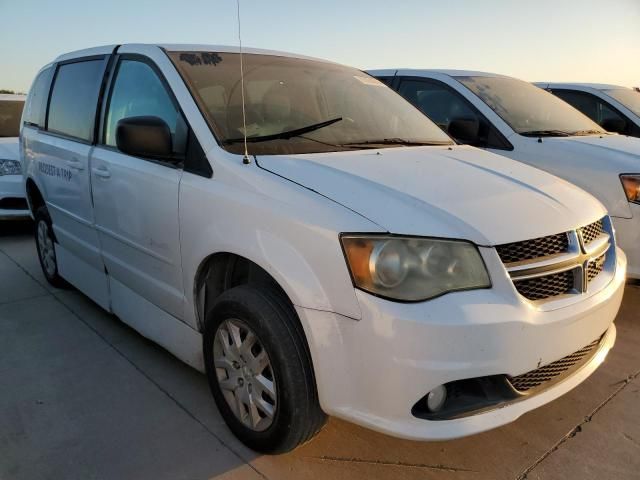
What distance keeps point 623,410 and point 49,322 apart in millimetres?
3484

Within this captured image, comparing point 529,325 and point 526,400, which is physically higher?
point 529,325

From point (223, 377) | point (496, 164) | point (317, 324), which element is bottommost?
point (223, 377)

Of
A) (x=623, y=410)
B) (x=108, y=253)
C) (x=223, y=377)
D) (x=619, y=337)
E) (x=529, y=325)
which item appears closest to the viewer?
(x=529, y=325)

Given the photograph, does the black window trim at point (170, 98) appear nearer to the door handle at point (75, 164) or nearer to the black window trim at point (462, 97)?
the door handle at point (75, 164)

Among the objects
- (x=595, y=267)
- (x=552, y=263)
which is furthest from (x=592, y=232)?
(x=552, y=263)

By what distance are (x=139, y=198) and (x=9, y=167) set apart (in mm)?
4629

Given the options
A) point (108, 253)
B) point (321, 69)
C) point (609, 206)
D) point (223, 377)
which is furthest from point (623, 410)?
point (108, 253)

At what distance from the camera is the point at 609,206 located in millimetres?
3883

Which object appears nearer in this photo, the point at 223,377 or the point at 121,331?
the point at 223,377

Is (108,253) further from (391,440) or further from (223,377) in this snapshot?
(391,440)

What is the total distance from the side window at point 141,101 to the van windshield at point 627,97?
545cm

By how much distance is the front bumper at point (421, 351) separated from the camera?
1850mm

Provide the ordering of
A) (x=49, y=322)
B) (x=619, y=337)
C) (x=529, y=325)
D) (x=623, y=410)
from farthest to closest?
(x=49, y=322) < (x=619, y=337) < (x=623, y=410) < (x=529, y=325)

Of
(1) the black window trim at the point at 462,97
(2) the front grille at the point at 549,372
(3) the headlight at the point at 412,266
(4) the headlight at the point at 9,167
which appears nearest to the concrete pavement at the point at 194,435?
(2) the front grille at the point at 549,372
